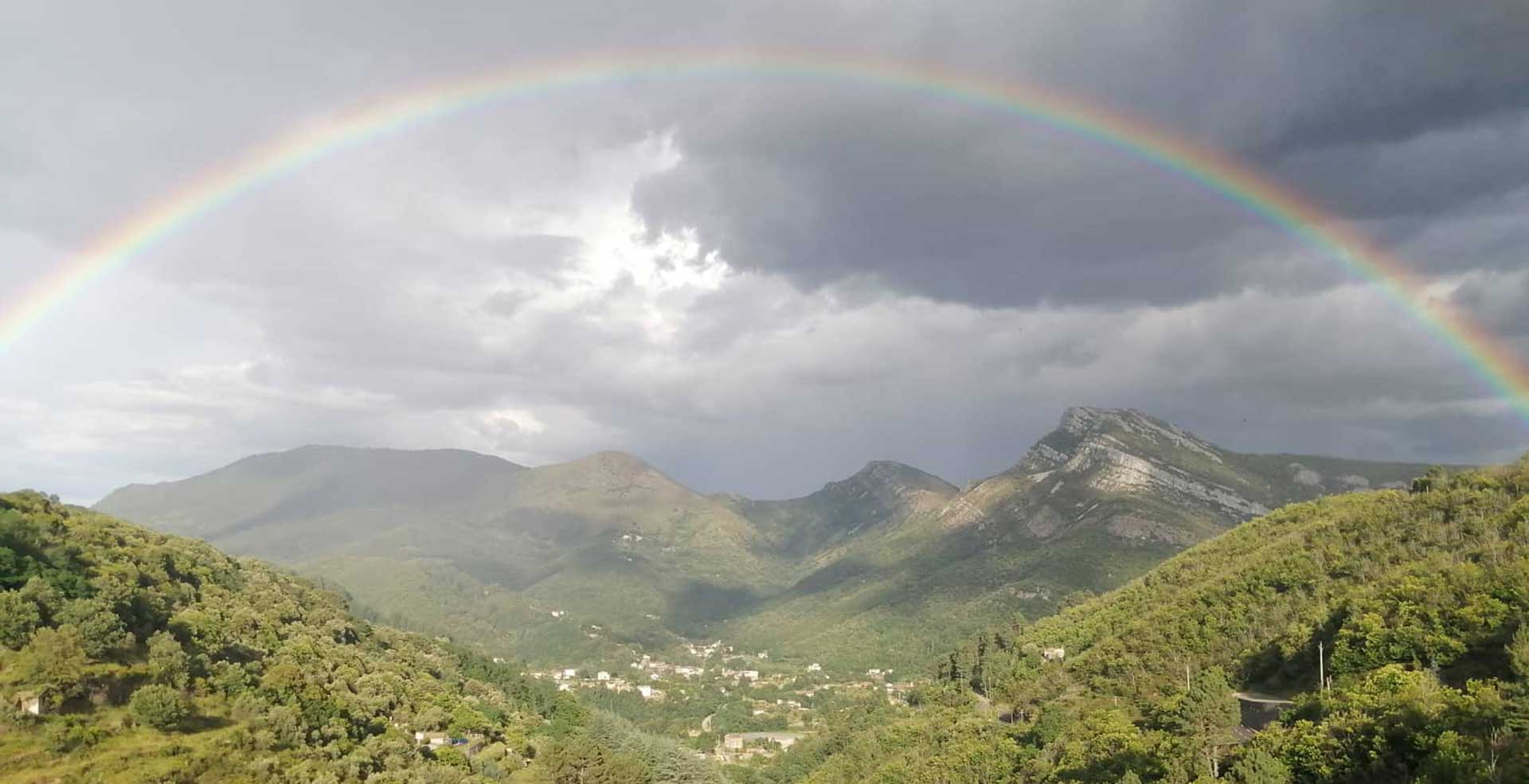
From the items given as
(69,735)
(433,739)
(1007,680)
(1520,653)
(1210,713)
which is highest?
(1520,653)

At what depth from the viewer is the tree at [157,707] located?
134 feet

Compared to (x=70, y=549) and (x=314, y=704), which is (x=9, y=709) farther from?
(x=70, y=549)

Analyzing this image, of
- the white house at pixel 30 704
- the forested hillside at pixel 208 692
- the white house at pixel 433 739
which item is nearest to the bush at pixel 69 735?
the forested hillside at pixel 208 692

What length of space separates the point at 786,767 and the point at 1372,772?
7289 cm

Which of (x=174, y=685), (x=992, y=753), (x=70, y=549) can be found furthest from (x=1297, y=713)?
(x=70, y=549)

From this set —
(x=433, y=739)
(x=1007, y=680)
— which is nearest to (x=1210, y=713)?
(x=1007, y=680)

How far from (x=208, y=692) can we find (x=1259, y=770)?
52.2m

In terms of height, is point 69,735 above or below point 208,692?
below

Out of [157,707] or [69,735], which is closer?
[69,735]

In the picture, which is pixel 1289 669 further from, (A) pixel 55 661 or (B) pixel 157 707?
(A) pixel 55 661

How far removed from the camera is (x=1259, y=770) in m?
32.6

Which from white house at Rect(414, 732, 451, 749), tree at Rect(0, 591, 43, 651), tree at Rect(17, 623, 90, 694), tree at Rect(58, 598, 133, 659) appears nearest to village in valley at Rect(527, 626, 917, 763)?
white house at Rect(414, 732, 451, 749)

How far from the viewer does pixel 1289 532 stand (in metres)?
79.9

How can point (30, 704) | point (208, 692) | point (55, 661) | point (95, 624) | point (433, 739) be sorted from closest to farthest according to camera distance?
point (30, 704), point (55, 661), point (95, 624), point (208, 692), point (433, 739)
